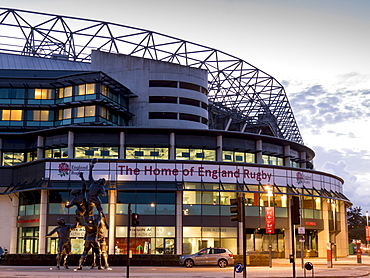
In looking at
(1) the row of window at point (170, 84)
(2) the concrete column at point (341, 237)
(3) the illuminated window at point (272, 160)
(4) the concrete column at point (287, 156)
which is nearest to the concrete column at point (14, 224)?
(1) the row of window at point (170, 84)

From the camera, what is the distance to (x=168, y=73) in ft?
271

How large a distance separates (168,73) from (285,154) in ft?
68.1

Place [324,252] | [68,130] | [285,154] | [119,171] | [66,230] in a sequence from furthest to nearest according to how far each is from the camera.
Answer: [285,154], [324,252], [68,130], [119,171], [66,230]

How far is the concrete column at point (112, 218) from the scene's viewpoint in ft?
201

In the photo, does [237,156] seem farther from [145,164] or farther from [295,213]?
[295,213]

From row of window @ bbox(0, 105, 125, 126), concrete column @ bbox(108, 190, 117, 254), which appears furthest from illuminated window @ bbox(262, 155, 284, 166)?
concrete column @ bbox(108, 190, 117, 254)

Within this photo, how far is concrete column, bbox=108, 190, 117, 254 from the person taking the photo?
201ft

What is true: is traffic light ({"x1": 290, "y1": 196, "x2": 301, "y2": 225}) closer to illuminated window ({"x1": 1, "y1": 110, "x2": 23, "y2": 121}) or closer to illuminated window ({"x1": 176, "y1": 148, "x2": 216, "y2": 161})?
illuminated window ({"x1": 176, "y1": 148, "x2": 216, "y2": 161})

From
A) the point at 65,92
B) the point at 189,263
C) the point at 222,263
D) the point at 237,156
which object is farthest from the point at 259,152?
the point at 189,263

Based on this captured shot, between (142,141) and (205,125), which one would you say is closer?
(142,141)

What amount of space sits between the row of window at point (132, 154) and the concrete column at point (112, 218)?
6.55 metres

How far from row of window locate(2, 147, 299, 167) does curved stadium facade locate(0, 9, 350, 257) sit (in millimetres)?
129

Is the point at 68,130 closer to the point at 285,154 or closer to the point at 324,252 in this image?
the point at 285,154

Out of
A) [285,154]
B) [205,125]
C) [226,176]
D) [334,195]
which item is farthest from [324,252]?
[205,125]
